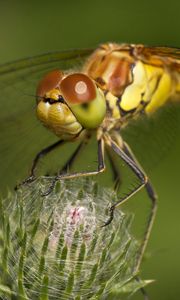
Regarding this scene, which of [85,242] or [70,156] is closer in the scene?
[85,242]

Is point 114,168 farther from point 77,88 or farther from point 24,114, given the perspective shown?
point 77,88

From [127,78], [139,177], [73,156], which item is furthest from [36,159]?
[127,78]

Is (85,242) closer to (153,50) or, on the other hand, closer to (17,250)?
(17,250)

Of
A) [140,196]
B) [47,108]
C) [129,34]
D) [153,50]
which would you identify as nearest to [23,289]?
[47,108]

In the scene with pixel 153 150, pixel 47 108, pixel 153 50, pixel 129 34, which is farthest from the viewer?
pixel 129 34

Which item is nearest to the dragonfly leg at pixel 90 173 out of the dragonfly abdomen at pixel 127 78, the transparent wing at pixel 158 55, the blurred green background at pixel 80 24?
the dragonfly abdomen at pixel 127 78

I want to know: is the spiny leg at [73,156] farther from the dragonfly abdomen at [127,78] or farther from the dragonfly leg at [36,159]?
the dragonfly abdomen at [127,78]

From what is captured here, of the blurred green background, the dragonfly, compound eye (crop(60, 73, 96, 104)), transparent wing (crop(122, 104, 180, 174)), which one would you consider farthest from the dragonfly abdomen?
the blurred green background

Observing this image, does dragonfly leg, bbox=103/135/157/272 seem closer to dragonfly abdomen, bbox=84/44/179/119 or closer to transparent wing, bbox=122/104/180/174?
dragonfly abdomen, bbox=84/44/179/119
